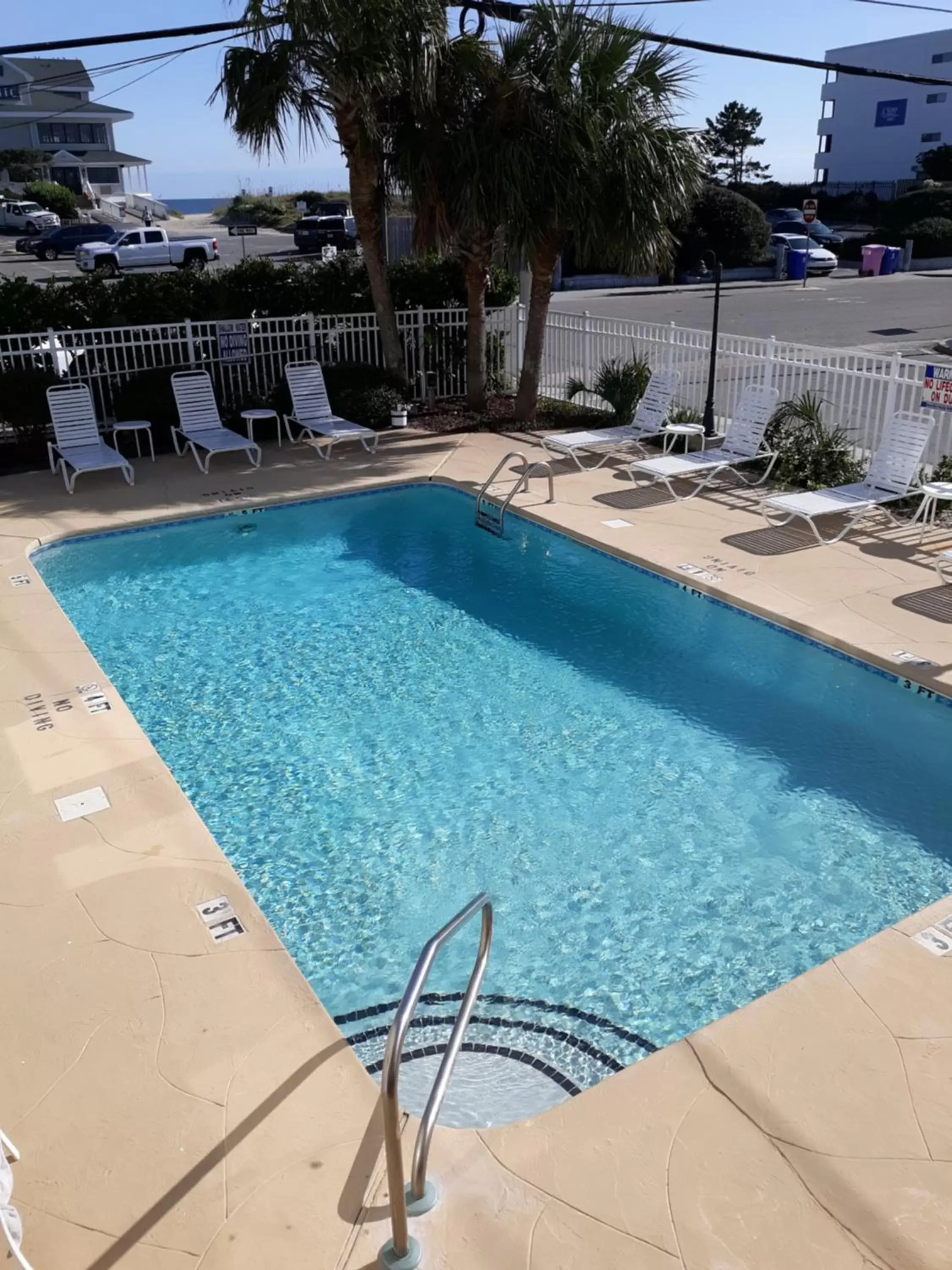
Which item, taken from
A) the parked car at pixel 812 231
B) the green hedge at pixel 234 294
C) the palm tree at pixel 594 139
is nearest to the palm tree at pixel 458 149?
the palm tree at pixel 594 139

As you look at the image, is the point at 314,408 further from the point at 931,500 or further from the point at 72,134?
the point at 72,134

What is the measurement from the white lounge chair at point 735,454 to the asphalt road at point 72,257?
21777mm

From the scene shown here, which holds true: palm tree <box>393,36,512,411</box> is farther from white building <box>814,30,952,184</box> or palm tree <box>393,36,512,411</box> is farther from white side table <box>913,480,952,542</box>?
white building <box>814,30,952,184</box>

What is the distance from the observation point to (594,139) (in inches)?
463

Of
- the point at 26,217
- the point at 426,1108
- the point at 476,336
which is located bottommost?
the point at 426,1108

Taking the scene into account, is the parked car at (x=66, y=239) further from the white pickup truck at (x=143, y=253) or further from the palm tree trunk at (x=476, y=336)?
the palm tree trunk at (x=476, y=336)

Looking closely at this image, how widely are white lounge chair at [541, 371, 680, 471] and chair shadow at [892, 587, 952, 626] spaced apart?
445 cm

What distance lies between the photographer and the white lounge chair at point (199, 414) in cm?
1298

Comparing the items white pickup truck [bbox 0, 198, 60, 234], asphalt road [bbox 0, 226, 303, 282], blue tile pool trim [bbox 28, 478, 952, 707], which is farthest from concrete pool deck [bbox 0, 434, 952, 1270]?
white pickup truck [bbox 0, 198, 60, 234]

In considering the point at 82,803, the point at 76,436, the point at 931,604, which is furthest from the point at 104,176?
the point at 82,803

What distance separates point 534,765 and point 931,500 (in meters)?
5.44

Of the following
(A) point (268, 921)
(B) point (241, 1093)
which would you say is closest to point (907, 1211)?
(B) point (241, 1093)

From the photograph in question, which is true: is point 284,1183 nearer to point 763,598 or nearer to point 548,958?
point 548,958

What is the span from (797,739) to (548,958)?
2791 millimetres
